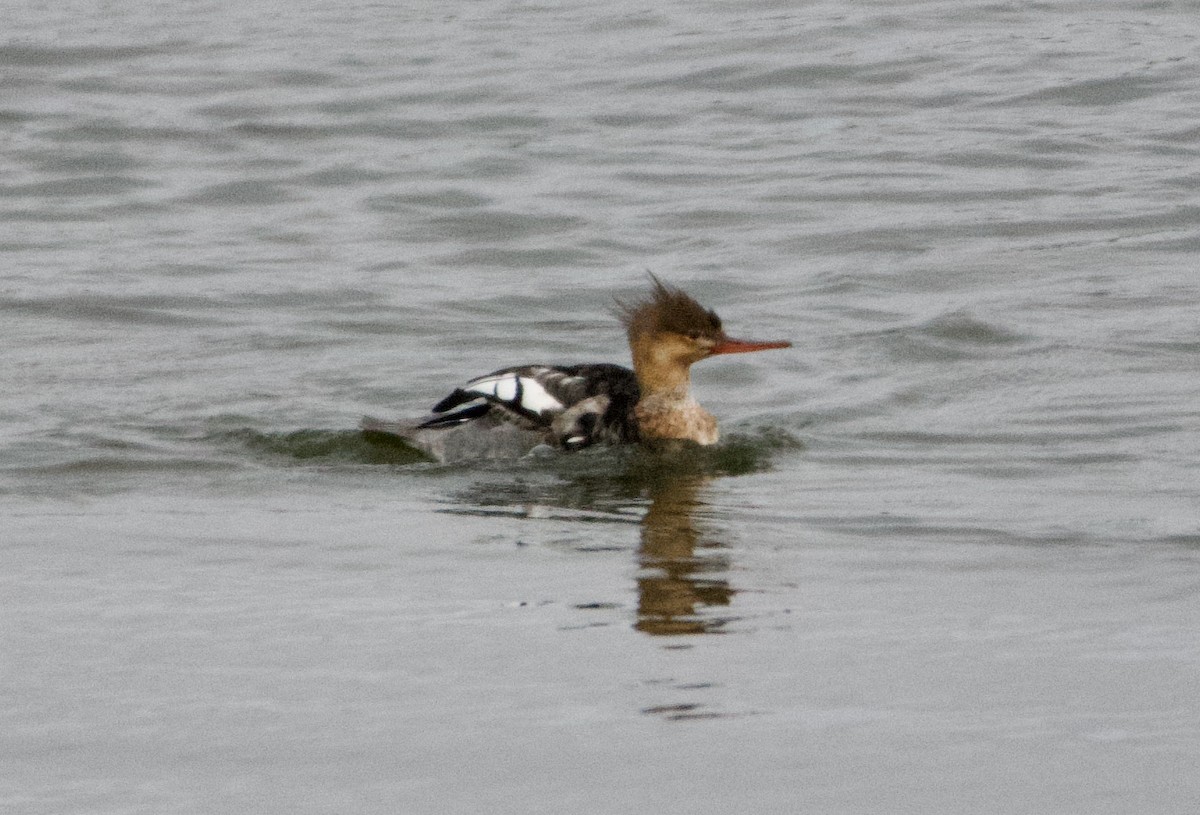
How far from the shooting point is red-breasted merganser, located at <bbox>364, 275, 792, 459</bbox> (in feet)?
34.8

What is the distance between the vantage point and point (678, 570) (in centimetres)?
788

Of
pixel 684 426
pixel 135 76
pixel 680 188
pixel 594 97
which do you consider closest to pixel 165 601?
pixel 684 426

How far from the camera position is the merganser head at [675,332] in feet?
35.4

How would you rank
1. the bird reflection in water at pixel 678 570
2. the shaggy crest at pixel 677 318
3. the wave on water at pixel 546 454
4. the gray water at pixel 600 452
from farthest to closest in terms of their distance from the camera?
the shaggy crest at pixel 677 318 < the wave on water at pixel 546 454 < the bird reflection in water at pixel 678 570 < the gray water at pixel 600 452

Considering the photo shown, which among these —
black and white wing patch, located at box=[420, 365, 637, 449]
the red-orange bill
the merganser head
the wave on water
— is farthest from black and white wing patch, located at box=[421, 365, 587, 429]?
the red-orange bill

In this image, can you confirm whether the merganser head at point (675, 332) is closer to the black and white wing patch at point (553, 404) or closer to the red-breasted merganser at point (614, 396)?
the red-breasted merganser at point (614, 396)

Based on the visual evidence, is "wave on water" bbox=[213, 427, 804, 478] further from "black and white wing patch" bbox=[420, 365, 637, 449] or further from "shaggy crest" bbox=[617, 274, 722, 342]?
"shaggy crest" bbox=[617, 274, 722, 342]

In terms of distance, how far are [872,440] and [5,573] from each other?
462 cm

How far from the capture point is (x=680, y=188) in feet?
59.0

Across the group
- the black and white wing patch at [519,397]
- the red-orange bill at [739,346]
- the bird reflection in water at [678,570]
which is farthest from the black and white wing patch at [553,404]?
the bird reflection in water at [678,570]

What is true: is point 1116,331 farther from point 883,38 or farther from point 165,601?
point 883,38

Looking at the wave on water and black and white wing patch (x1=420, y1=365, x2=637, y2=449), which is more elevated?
black and white wing patch (x1=420, y1=365, x2=637, y2=449)

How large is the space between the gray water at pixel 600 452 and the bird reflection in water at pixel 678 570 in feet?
0.12

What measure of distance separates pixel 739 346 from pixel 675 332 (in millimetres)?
351
